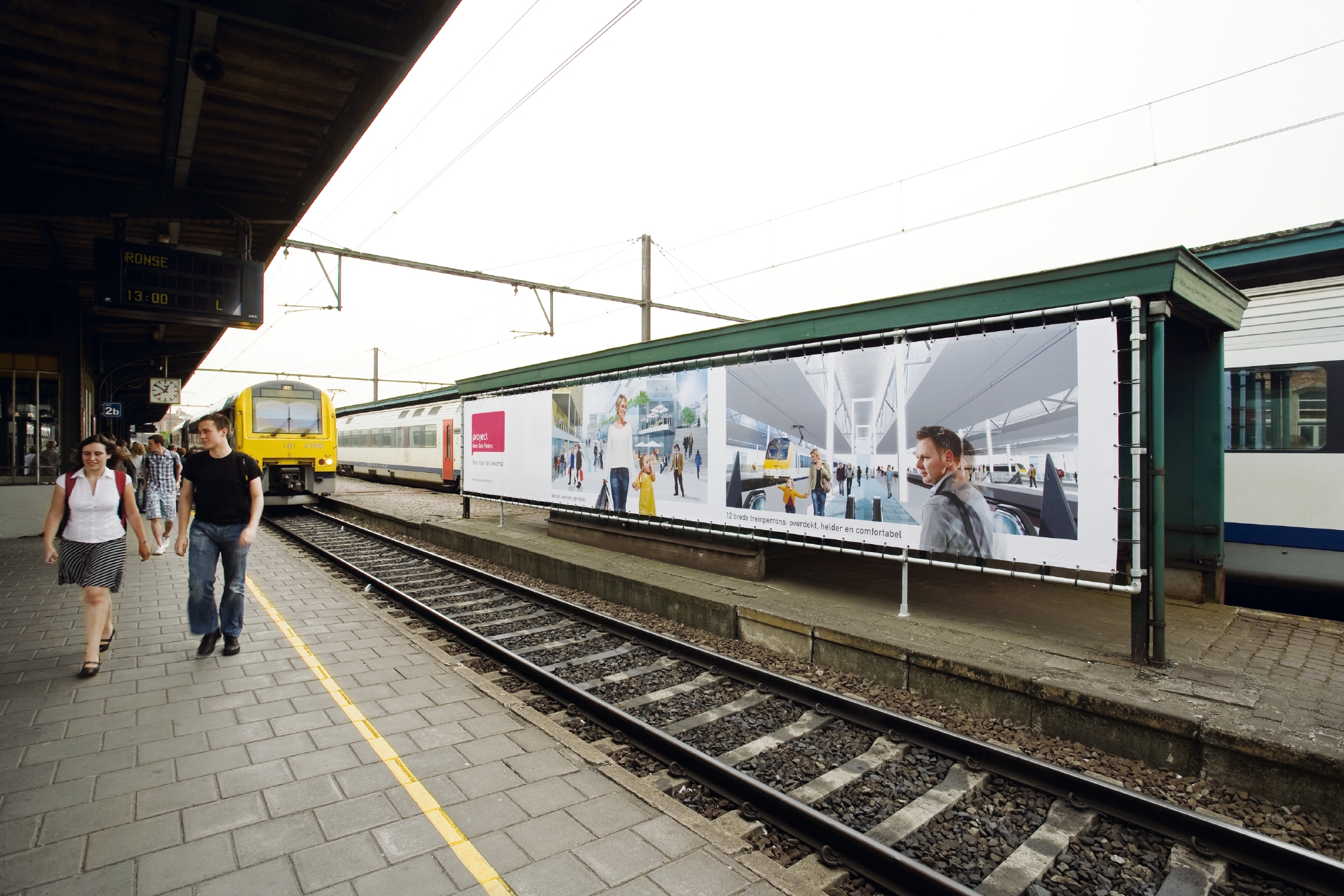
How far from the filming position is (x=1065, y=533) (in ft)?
15.7

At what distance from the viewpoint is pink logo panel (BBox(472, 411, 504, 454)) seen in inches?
471

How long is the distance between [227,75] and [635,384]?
17.3 ft

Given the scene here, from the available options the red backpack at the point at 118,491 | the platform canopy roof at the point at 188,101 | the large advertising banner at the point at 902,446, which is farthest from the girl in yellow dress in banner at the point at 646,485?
the red backpack at the point at 118,491

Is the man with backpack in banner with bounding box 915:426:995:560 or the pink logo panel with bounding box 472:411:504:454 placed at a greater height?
the pink logo panel with bounding box 472:411:504:454

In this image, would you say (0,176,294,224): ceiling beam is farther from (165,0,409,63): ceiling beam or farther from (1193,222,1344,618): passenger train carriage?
(1193,222,1344,618): passenger train carriage

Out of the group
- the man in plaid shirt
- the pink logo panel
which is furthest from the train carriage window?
the man in plaid shirt

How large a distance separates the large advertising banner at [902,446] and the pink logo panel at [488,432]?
11.9 feet

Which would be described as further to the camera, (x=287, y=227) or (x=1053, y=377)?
(x=287, y=227)

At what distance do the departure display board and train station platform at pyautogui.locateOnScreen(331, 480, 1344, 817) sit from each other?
4947 millimetres

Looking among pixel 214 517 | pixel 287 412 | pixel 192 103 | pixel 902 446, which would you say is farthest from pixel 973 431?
pixel 287 412

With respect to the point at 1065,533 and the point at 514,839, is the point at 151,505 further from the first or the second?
the point at 1065,533

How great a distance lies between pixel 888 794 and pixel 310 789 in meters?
2.91

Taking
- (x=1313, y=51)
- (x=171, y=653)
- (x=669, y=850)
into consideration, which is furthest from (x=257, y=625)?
(x=1313, y=51)

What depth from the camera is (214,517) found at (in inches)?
190
